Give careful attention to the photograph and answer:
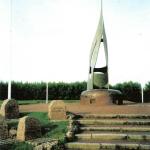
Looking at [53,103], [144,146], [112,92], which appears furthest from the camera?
[112,92]

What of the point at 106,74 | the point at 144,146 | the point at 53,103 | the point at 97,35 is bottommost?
the point at 144,146

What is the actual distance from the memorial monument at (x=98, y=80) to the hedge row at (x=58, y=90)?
35.7 ft

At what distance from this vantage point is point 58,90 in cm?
3070

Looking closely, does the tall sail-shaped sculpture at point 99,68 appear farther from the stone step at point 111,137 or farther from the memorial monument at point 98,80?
the stone step at point 111,137

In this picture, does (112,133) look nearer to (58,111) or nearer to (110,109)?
(58,111)

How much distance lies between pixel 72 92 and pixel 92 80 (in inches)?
463

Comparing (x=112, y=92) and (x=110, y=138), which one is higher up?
(x=112, y=92)

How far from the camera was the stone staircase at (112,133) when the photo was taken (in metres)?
10.1

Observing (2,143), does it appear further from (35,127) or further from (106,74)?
(106,74)

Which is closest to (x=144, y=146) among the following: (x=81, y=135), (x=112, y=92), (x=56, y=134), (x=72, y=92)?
(x=81, y=135)

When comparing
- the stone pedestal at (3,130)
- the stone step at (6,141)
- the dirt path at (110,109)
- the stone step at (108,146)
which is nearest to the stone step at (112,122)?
the dirt path at (110,109)

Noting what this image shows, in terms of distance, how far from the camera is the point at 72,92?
101 ft

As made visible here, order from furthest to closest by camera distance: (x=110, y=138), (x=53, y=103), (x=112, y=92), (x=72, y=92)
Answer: (x=72, y=92) → (x=112, y=92) → (x=53, y=103) → (x=110, y=138)

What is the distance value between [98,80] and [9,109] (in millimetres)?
6581
